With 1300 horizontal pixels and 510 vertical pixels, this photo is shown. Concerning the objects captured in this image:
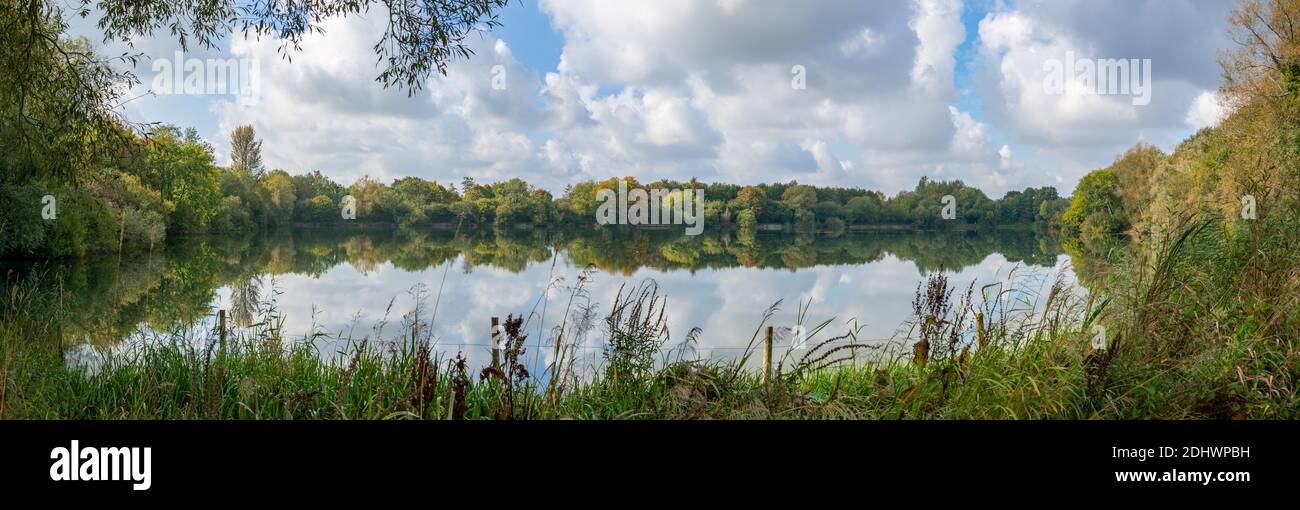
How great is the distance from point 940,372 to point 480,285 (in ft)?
72.4

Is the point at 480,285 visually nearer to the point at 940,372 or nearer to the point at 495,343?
the point at 495,343

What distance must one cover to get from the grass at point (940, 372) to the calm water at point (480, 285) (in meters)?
0.33

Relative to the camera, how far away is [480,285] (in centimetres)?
2425

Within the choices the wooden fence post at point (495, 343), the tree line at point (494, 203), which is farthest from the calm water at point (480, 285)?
the tree line at point (494, 203)

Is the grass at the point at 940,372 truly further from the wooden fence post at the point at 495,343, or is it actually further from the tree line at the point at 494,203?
the tree line at the point at 494,203

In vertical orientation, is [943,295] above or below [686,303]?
above

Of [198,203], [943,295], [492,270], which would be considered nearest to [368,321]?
[492,270]

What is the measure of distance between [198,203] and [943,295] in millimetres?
44815

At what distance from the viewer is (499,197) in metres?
51.5

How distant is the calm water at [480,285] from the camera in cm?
600

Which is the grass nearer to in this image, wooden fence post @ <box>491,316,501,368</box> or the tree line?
wooden fence post @ <box>491,316,501,368</box>

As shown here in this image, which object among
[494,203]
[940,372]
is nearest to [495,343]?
[940,372]
